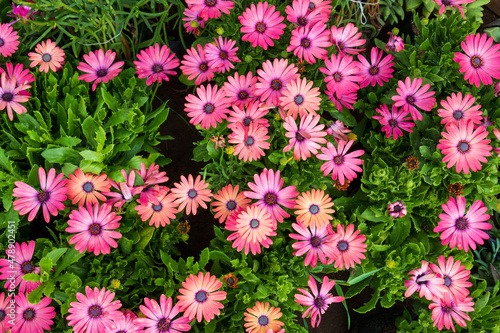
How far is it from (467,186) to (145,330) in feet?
3.91

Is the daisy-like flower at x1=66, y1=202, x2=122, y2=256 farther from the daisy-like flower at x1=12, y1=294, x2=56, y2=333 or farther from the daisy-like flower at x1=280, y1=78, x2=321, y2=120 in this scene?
the daisy-like flower at x1=280, y1=78, x2=321, y2=120

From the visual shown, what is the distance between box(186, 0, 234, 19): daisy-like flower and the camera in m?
1.38

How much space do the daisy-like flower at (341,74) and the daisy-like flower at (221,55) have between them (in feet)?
1.07

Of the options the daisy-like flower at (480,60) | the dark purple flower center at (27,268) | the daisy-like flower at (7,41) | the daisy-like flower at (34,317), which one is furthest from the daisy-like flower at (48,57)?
the daisy-like flower at (480,60)

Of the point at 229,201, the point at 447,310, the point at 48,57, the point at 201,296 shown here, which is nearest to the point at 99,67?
the point at 48,57

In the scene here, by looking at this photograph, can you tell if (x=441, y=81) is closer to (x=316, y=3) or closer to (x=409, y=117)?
(x=409, y=117)

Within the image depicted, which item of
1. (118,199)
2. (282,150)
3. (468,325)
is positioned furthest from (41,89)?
(468,325)

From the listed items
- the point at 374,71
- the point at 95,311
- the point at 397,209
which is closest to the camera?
the point at 95,311

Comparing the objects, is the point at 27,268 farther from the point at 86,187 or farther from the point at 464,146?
the point at 464,146

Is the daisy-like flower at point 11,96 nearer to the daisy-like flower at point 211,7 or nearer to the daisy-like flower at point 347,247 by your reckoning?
the daisy-like flower at point 211,7

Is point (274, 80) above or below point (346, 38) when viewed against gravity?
below

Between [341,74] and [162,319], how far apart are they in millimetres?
1008

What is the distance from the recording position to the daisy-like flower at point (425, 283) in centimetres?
134

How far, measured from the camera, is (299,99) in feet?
4.38
